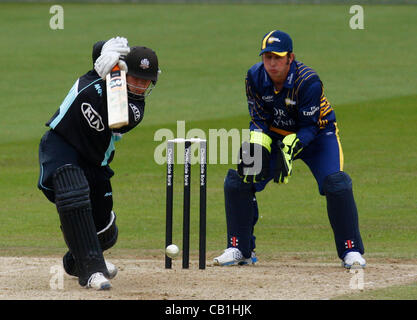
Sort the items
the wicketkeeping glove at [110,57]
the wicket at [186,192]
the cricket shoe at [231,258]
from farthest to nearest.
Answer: the cricket shoe at [231,258]
the wicket at [186,192]
the wicketkeeping glove at [110,57]

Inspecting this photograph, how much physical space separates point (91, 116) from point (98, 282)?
1.22m

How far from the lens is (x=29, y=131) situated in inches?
773

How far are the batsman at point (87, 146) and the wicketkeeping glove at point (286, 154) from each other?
4.58ft

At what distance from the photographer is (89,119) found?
7457 millimetres

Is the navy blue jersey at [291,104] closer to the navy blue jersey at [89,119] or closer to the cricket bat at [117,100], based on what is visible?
the navy blue jersey at [89,119]

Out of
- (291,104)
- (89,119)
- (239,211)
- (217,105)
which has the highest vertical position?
(217,105)

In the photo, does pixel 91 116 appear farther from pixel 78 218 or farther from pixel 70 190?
pixel 78 218

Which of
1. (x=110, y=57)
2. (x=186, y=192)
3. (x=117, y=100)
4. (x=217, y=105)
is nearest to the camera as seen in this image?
(x=117, y=100)

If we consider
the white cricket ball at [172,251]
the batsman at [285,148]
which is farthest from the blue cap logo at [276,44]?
the white cricket ball at [172,251]

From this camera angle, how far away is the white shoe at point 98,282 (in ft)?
24.1

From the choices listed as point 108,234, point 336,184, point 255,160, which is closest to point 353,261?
point 336,184

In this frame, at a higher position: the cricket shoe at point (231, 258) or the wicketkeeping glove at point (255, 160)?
the wicketkeeping glove at point (255, 160)

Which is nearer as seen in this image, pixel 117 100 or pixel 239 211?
pixel 117 100

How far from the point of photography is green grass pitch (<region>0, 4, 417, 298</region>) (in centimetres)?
1153
